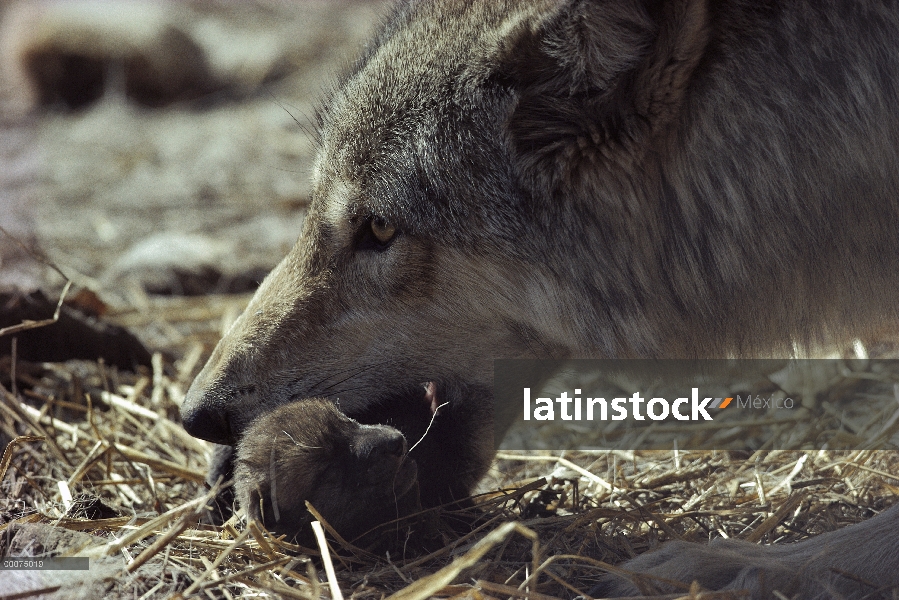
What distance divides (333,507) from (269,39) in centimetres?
861

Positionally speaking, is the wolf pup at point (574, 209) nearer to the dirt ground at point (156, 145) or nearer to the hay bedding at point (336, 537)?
the hay bedding at point (336, 537)

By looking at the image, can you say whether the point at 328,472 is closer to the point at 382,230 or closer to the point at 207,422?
the point at 207,422

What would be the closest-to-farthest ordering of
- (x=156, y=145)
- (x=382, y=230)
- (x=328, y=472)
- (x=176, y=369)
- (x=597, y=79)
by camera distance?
(x=597, y=79) → (x=328, y=472) → (x=382, y=230) → (x=176, y=369) → (x=156, y=145)

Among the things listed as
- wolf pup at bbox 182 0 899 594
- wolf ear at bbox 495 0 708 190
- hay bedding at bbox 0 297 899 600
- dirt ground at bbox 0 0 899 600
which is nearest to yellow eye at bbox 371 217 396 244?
wolf pup at bbox 182 0 899 594

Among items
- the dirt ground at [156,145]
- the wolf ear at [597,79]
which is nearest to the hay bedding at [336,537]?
the dirt ground at [156,145]

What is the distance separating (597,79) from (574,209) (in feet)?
1.05

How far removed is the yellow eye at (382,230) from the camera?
223cm

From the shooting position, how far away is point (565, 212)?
82.6 inches

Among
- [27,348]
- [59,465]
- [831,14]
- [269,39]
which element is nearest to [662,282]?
[831,14]

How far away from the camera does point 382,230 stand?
88.4 inches

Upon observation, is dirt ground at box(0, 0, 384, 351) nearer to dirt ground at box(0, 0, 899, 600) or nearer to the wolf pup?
dirt ground at box(0, 0, 899, 600)

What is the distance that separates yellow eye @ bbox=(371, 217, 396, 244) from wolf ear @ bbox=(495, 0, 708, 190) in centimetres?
39

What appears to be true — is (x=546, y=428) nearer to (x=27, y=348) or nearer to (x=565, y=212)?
(x=565, y=212)

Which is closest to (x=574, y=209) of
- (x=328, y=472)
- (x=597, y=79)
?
(x=597, y=79)
